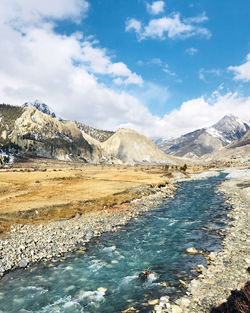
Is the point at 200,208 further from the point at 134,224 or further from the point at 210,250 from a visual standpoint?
the point at 210,250

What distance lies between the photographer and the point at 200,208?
4200 centimetres

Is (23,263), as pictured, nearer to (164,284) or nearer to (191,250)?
(164,284)

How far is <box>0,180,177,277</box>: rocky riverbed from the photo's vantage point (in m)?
21.0

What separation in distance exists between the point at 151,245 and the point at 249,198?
101ft

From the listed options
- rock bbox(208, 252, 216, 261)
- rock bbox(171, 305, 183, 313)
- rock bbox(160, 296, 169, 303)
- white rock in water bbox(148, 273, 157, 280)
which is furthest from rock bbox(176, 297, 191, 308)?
rock bbox(208, 252, 216, 261)

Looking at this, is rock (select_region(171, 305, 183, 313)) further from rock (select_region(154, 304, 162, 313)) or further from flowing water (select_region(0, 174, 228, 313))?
flowing water (select_region(0, 174, 228, 313))

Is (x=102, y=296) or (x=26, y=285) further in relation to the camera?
(x=26, y=285)

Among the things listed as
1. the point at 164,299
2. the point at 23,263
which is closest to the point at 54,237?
the point at 23,263

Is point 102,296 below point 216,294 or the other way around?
below

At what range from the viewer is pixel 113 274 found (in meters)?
18.8

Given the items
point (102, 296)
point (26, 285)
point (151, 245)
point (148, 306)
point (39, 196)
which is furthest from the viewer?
point (39, 196)

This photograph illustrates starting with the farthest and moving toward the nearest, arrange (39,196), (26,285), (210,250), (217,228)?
(39,196), (217,228), (210,250), (26,285)

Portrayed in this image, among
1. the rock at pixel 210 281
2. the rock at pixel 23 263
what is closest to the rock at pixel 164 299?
the rock at pixel 210 281

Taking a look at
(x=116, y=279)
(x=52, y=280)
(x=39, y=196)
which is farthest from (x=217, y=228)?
(x=39, y=196)
